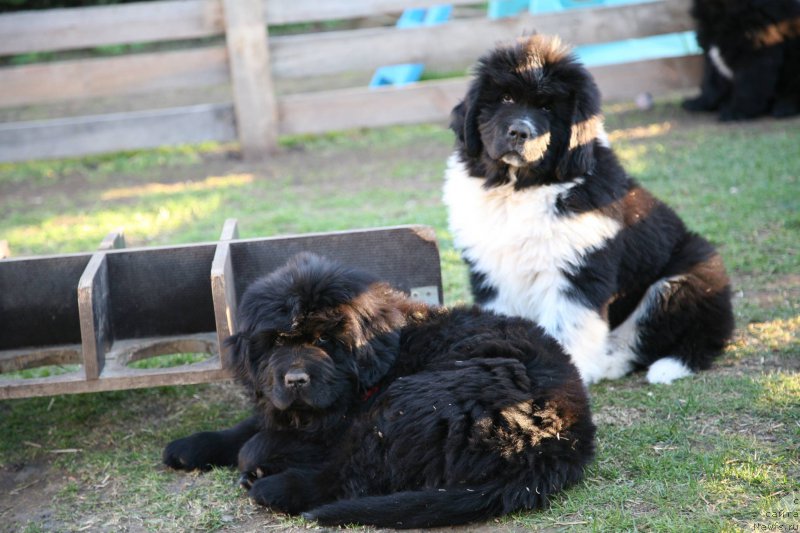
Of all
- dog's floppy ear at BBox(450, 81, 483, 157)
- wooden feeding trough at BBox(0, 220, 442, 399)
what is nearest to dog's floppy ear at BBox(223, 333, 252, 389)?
wooden feeding trough at BBox(0, 220, 442, 399)

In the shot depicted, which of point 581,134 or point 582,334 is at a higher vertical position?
point 581,134

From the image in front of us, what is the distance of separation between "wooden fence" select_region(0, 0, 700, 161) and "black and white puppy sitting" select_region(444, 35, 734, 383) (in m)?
4.79

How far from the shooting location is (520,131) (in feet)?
12.8

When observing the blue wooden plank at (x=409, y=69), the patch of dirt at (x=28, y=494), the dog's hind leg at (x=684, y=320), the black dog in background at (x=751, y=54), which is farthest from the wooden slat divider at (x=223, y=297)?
the blue wooden plank at (x=409, y=69)

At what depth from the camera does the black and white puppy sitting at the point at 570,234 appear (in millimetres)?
4027

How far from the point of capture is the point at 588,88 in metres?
4.05

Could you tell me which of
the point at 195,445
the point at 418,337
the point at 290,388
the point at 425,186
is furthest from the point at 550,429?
the point at 425,186

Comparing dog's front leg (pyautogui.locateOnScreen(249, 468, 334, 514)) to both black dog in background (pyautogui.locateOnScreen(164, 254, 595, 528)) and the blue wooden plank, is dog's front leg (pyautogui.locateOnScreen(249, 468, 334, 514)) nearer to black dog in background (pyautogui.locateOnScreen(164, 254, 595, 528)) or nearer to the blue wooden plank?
black dog in background (pyautogui.locateOnScreen(164, 254, 595, 528))

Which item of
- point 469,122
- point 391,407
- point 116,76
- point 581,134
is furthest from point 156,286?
point 116,76

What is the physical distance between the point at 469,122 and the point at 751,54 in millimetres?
5491

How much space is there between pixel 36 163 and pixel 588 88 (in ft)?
24.5

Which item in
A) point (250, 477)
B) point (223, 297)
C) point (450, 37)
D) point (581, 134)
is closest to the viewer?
point (250, 477)

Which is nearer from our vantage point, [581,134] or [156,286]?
[581,134]

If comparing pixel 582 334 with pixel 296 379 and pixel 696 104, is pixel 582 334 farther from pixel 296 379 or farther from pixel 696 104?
pixel 696 104
